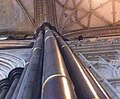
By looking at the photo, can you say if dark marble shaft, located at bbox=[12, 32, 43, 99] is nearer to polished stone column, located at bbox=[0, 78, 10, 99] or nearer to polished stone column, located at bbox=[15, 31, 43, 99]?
polished stone column, located at bbox=[15, 31, 43, 99]

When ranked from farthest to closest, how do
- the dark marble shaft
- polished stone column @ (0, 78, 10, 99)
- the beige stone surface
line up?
1. the beige stone surface
2. polished stone column @ (0, 78, 10, 99)
3. the dark marble shaft

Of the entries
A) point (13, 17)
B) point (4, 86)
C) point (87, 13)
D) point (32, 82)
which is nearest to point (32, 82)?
point (32, 82)

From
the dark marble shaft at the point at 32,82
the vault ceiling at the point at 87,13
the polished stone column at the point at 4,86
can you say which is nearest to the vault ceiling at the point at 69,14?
the vault ceiling at the point at 87,13

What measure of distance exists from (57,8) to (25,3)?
1.56 metres

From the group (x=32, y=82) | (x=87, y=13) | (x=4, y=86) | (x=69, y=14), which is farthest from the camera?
(x=87, y=13)

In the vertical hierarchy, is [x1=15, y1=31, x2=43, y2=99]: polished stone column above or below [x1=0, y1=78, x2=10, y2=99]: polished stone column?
above

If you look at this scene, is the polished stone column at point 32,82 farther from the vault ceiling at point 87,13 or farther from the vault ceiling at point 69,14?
the vault ceiling at point 87,13

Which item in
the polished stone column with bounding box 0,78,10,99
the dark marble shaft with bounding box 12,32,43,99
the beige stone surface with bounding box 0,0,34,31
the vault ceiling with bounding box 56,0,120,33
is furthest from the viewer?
the beige stone surface with bounding box 0,0,34,31

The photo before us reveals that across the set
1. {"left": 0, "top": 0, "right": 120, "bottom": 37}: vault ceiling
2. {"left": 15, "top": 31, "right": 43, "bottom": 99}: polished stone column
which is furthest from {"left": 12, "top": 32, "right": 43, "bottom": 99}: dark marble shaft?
Answer: {"left": 0, "top": 0, "right": 120, "bottom": 37}: vault ceiling

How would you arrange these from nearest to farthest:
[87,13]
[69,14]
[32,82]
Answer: [32,82] → [69,14] → [87,13]

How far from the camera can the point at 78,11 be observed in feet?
51.3

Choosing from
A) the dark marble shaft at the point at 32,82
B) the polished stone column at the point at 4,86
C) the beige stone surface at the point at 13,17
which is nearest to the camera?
the dark marble shaft at the point at 32,82

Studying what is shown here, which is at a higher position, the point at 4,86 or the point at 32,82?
the point at 32,82

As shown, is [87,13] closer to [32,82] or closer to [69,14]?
[69,14]
